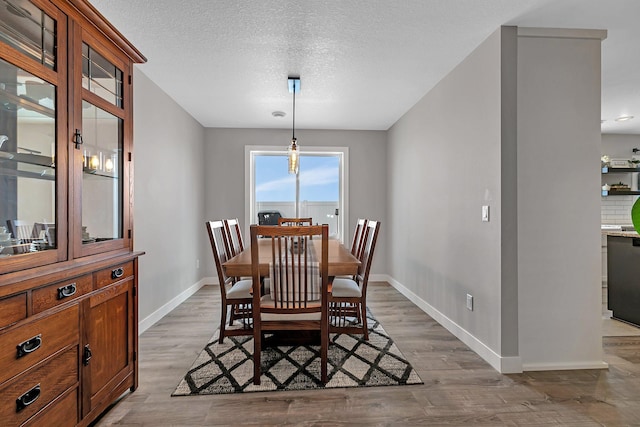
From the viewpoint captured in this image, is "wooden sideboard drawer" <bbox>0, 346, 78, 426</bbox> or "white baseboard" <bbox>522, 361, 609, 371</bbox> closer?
"wooden sideboard drawer" <bbox>0, 346, 78, 426</bbox>

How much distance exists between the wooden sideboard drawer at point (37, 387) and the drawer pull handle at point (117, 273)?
413 millimetres

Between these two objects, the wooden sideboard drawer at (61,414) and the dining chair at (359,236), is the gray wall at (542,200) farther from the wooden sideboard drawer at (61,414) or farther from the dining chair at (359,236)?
the wooden sideboard drawer at (61,414)

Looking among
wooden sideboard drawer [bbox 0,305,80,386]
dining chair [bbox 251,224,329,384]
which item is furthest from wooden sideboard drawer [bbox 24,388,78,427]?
dining chair [bbox 251,224,329,384]

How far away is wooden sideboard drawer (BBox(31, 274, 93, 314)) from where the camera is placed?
1.34 meters

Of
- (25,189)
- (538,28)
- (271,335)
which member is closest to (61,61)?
(25,189)

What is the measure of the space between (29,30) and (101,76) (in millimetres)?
451

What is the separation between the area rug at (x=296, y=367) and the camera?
2.16 m

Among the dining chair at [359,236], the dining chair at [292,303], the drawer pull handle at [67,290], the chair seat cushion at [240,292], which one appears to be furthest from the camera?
the dining chair at [359,236]

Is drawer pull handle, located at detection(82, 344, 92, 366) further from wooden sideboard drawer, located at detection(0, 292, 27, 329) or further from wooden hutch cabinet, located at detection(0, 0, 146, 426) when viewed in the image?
wooden sideboard drawer, located at detection(0, 292, 27, 329)

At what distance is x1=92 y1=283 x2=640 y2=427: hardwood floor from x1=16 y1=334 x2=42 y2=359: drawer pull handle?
2.54 feet

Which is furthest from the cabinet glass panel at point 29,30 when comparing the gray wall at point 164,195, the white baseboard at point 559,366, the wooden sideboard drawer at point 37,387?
the white baseboard at point 559,366

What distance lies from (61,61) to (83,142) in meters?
0.38

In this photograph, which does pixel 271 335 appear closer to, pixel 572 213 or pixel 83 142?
pixel 83 142

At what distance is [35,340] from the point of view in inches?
52.2
